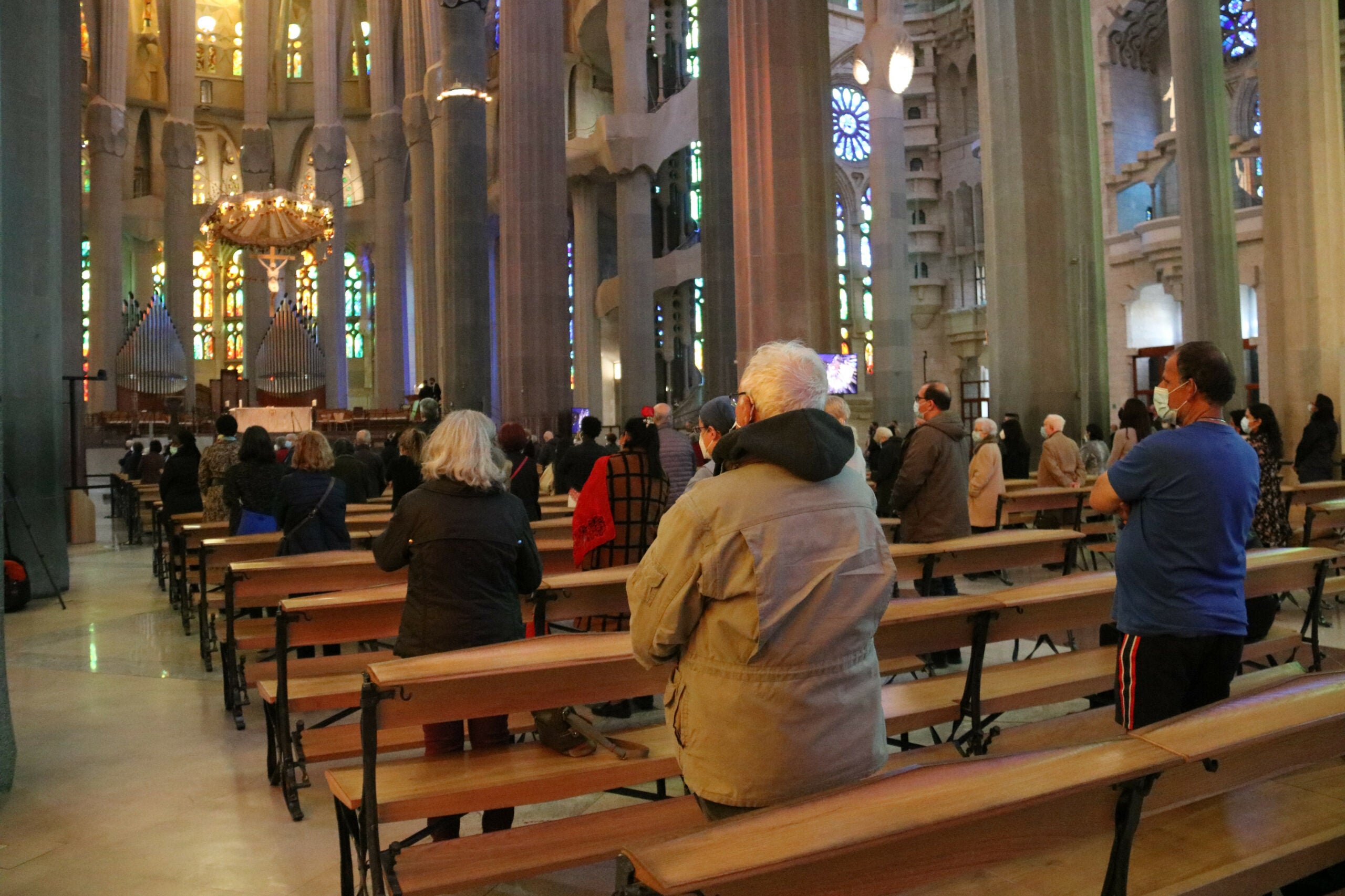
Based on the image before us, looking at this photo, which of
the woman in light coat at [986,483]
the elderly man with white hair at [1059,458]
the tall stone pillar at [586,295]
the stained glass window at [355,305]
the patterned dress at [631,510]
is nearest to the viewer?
the patterned dress at [631,510]

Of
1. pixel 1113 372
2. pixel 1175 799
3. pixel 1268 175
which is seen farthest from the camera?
pixel 1113 372

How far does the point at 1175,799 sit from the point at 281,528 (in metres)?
5.84

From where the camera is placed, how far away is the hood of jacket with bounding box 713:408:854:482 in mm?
2266

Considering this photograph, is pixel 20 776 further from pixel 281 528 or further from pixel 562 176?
pixel 562 176

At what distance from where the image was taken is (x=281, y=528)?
6926 millimetres

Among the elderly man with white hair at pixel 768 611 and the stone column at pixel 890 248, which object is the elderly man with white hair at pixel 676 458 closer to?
the elderly man with white hair at pixel 768 611

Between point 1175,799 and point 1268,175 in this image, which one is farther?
point 1268,175

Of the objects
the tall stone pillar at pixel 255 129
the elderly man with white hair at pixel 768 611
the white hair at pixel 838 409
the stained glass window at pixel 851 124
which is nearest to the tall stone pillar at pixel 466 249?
the tall stone pillar at pixel 255 129

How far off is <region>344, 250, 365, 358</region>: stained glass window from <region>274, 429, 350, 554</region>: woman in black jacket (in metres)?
40.3

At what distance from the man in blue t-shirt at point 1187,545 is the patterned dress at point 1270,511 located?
12.0 ft

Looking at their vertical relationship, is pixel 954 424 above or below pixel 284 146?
below

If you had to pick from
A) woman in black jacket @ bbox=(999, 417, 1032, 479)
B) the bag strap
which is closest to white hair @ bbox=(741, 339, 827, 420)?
the bag strap

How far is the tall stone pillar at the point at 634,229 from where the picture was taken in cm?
2888

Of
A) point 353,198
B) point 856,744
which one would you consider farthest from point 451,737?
point 353,198
